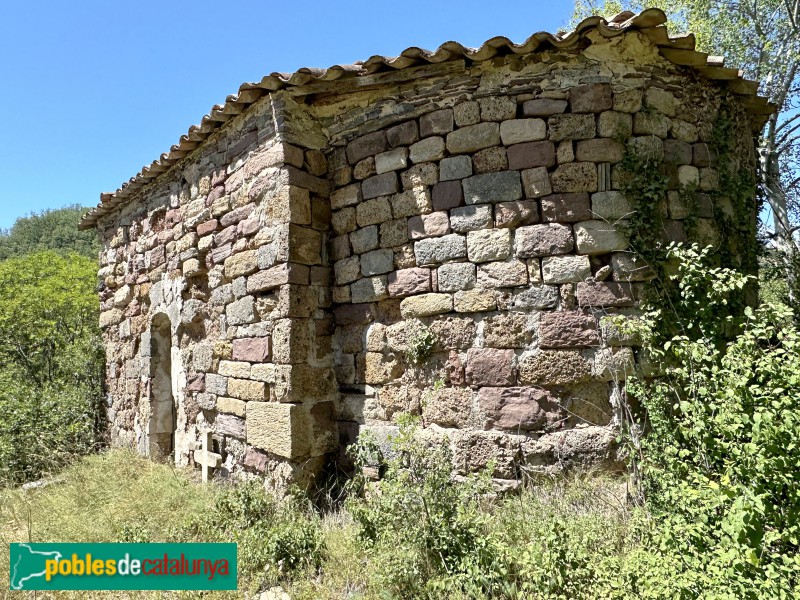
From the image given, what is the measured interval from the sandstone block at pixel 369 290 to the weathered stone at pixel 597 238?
1.51m

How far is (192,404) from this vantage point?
531 centimetres

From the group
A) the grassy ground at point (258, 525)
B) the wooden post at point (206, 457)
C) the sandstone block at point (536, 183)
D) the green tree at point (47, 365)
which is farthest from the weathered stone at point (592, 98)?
the green tree at point (47, 365)

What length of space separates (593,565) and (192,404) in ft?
14.0

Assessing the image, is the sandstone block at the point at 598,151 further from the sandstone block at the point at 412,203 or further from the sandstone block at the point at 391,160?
the sandstone block at the point at 391,160

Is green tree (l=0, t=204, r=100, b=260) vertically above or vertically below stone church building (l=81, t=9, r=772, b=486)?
above

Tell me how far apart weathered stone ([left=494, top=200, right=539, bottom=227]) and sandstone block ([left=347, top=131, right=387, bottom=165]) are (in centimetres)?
118

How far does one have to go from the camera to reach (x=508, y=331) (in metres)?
3.51

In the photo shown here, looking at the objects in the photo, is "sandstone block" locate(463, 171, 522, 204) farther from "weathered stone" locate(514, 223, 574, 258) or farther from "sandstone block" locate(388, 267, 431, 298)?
"sandstone block" locate(388, 267, 431, 298)

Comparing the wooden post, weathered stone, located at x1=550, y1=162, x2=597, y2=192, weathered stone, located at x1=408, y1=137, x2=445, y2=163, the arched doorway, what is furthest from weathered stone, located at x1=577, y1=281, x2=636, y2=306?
the arched doorway

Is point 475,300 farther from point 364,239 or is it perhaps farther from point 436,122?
point 436,122

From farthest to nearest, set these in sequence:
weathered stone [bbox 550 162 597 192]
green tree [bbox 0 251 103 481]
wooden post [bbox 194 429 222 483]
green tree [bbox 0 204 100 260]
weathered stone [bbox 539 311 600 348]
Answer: green tree [bbox 0 204 100 260] → green tree [bbox 0 251 103 481] → wooden post [bbox 194 429 222 483] → weathered stone [bbox 550 162 597 192] → weathered stone [bbox 539 311 600 348]

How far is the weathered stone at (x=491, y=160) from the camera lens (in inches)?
143

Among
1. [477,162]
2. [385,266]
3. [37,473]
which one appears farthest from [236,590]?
[37,473]

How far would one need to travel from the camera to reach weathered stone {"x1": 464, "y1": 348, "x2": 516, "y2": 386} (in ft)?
11.5
